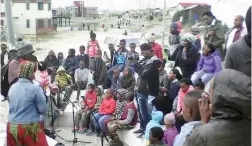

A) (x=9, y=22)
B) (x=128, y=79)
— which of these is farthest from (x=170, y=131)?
(x=9, y=22)

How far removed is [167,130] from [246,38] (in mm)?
2946

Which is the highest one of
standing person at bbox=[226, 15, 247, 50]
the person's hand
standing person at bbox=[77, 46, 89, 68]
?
standing person at bbox=[226, 15, 247, 50]

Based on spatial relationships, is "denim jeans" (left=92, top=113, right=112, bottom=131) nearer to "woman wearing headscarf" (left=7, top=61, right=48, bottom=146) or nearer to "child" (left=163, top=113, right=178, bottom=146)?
"child" (left=163, top=113, right=178, bottom=146)

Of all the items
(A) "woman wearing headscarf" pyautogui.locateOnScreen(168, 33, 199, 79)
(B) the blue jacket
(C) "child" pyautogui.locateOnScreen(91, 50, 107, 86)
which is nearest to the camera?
(B) the blue jacket

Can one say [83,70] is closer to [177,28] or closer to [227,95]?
[177,28]

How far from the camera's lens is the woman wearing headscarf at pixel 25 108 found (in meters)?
4.26

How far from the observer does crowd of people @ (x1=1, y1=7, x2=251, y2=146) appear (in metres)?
1.98

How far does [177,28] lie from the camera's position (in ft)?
27.0

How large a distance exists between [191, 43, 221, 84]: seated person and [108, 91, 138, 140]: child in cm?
130

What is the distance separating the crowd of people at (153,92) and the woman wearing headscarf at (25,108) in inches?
0.4

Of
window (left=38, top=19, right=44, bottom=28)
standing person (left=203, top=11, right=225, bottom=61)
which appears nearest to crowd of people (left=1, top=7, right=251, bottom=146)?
standing person (left=203, top=11, right=225, bottom=61)

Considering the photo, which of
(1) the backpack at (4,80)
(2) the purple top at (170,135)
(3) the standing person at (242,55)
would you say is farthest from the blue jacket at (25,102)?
(3) the standing person at (242,55)

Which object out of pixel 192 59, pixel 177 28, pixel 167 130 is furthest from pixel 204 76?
pixel 177 28

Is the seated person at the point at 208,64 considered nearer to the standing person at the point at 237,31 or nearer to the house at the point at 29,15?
the standing person at the point at 237,31
